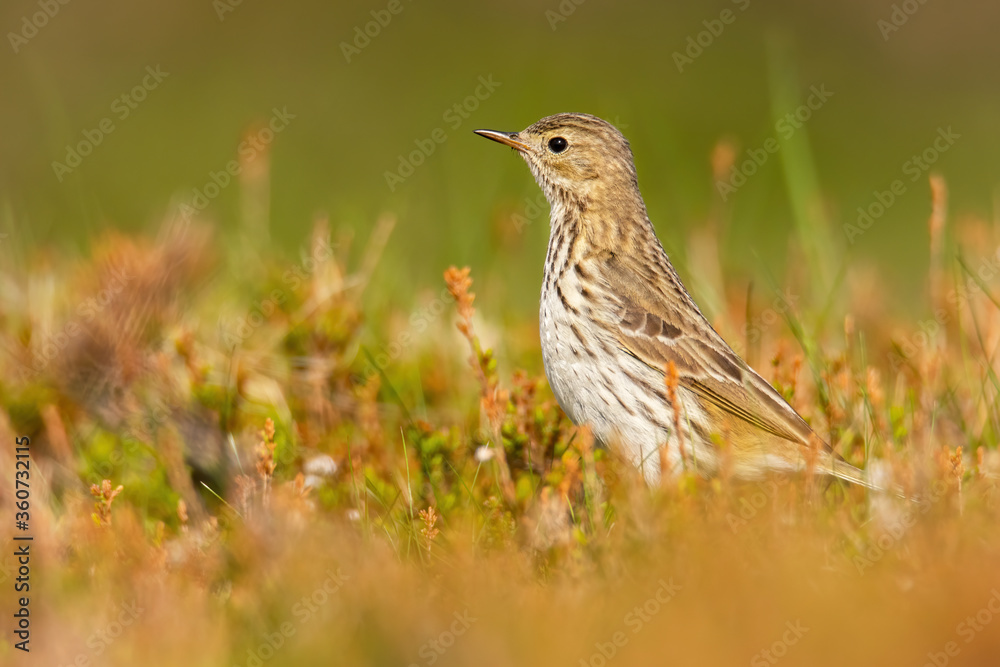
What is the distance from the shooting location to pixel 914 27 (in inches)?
854

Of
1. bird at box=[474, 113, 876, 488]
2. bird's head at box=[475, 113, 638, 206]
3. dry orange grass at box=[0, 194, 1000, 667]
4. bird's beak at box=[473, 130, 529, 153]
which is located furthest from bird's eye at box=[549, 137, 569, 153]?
dry orange grass at box=[0, 194, 1000, 667]

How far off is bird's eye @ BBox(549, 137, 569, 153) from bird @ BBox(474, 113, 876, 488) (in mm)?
476

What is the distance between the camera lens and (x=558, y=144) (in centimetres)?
575

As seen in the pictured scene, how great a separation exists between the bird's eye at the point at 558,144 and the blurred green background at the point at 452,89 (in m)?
8.02

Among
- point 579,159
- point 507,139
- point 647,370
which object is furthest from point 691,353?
point 507,139

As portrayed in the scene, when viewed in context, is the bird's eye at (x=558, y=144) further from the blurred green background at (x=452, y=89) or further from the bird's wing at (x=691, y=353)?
the blurred green background at (x=452, y=89)

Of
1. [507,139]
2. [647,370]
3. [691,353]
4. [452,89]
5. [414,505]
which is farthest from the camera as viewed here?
[452,89]

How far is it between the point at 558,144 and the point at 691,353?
1.43m

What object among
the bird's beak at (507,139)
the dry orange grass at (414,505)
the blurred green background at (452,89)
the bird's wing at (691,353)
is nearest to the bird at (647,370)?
the bird's wing at (691,353)

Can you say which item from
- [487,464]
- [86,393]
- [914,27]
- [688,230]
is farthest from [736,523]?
[914,27]

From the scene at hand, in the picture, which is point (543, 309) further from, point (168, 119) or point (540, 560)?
point (168, 119)

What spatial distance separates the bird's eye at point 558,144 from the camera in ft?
18.8

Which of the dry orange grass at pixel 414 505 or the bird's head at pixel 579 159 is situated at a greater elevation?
the bird's head at pixel 579 159

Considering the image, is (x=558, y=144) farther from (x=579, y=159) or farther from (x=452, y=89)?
(x=452, y=89)
